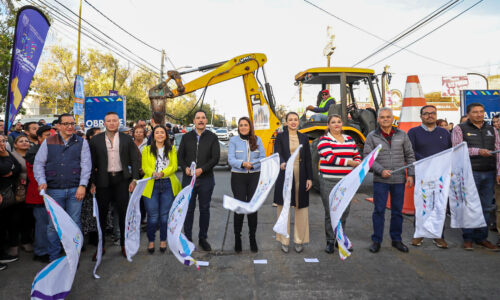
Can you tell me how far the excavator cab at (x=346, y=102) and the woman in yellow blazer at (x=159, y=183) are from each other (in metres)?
3.70

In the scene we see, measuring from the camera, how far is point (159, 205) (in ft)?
14.0

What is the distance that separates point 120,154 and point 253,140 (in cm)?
174

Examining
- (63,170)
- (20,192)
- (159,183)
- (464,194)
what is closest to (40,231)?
(20,192)

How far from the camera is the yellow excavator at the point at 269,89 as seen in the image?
7.52 meters

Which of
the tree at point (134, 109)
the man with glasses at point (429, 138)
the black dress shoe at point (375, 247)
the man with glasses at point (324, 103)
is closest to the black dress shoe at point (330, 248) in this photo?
the black dress shoe at point (375, 247)

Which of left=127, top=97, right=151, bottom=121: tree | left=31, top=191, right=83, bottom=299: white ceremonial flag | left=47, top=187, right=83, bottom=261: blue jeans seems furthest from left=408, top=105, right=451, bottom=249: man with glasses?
left=127, top=97, right=151, bottom=121: tree

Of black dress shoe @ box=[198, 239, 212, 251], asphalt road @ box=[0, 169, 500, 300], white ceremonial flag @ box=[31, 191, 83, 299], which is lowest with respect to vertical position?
asphalt road @ box=[0, 169, 500, 300]

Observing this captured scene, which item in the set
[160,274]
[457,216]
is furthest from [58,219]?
[457,216]

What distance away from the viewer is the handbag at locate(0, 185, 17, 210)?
3803mm

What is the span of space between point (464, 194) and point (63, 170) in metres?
4.90

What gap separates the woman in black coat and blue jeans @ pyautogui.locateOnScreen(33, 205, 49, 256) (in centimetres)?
294

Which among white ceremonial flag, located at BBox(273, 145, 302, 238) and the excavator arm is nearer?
white ceremonial flag, located at BBox(273, 145, 302, 238)

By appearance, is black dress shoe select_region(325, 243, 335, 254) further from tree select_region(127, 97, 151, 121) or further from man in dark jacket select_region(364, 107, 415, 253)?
tree select_region(127, 97, 151, 121)

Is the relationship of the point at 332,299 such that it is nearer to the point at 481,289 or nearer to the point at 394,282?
the point at 394,282
